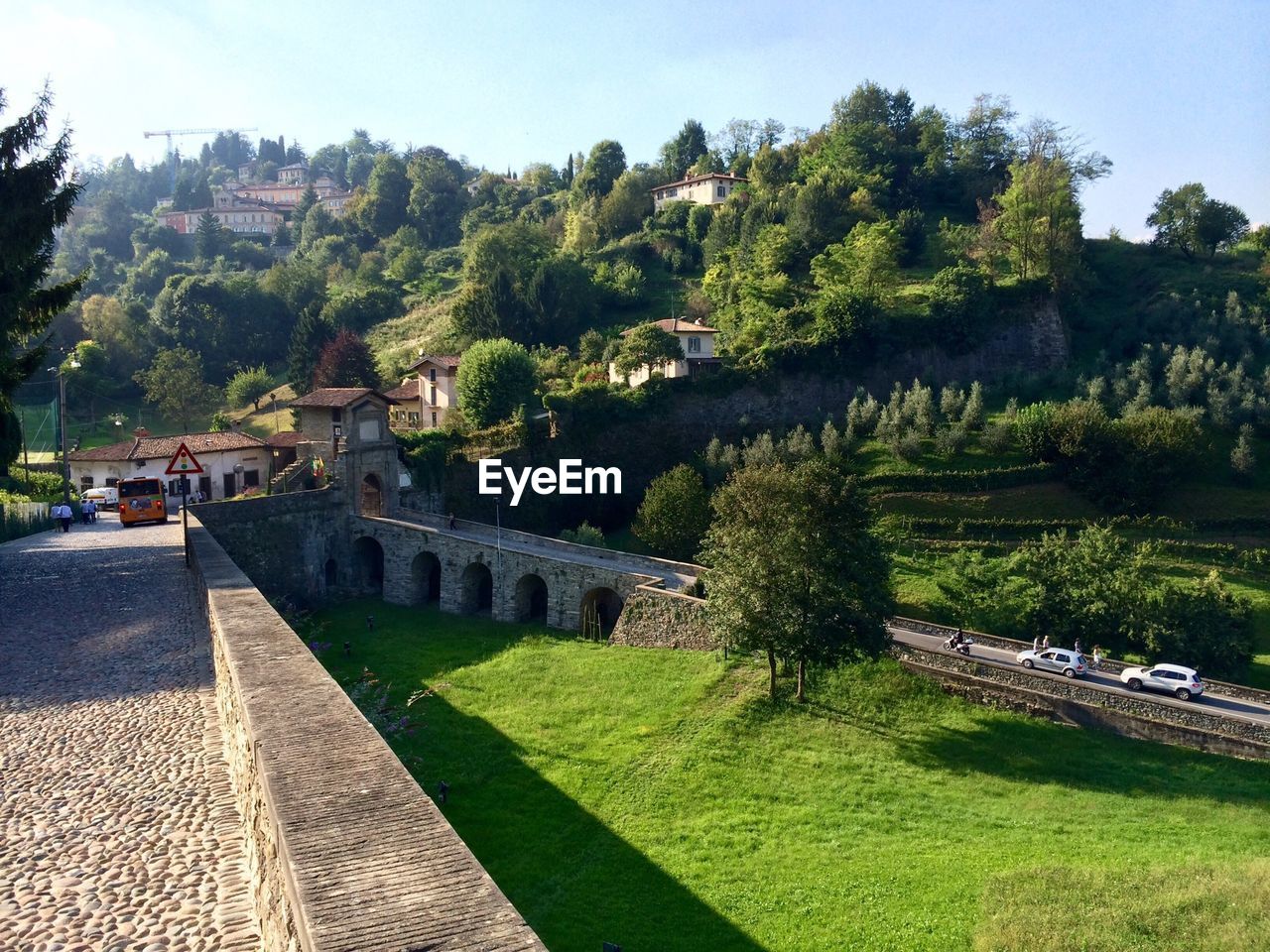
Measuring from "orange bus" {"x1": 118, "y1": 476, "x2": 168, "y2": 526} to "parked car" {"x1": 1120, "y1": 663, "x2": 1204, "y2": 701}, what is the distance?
34.0 meters

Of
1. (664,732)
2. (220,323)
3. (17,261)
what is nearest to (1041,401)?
(664,732)

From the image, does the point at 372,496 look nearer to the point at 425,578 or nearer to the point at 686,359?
the point at 425,578

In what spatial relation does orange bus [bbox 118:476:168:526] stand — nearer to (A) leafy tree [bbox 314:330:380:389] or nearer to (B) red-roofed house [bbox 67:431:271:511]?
(B) red-roofed house [bbox 67:431:271:511]

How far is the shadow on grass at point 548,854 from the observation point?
15.3 metres

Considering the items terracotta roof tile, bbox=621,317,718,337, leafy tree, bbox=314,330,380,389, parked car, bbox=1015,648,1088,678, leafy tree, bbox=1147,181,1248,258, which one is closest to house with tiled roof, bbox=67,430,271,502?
leafy tree, bbox=314,330,380,389

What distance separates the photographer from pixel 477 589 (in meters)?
36.8

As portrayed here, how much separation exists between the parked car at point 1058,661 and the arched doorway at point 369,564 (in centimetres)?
2532

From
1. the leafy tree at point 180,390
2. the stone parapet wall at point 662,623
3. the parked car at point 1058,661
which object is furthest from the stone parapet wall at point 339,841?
the leafy tree at point 180,390

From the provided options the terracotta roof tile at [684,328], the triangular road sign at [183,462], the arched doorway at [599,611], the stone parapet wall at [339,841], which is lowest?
the arched doorway at [599,611]

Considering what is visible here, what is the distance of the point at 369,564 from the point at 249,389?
30784 millimetres

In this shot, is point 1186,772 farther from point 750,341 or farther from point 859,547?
point 750,341

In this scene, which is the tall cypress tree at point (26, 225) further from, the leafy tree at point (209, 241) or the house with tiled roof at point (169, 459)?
the leafy tree at point (209, 241)

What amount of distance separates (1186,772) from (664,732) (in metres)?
12.0

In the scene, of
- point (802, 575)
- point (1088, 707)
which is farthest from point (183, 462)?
point (1088, 707)
